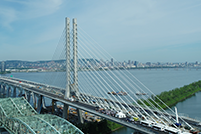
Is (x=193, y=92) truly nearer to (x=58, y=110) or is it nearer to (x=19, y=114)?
(x=58, y=110)

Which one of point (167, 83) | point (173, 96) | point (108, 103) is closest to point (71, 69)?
point (108, 103)

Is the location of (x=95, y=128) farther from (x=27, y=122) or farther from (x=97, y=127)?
(x=27, y=122)

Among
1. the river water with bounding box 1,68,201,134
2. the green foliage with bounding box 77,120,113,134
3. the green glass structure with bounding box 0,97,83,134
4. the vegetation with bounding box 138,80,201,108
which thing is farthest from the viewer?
the vegetation with bounding box 138,80,201,108

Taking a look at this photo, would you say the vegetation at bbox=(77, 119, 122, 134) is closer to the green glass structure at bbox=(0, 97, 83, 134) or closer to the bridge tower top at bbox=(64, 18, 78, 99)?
the bridge tower top at bbox=(64, 18, 78, 99)

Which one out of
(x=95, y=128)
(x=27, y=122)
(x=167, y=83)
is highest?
(x=27, y=122)

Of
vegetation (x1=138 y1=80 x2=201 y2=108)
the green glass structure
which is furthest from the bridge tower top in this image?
vegetation (x1=138 y1=80 x2=201 y2=108)

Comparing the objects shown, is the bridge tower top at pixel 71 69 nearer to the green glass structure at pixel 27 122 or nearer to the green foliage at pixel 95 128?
the green foliage at pixel 95 128

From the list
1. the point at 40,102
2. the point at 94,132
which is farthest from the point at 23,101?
the point at 40,102

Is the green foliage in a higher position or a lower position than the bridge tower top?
lower

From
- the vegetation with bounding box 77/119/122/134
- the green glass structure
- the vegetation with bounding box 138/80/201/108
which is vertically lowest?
the vegetation with bounding box 77/119/122/134
